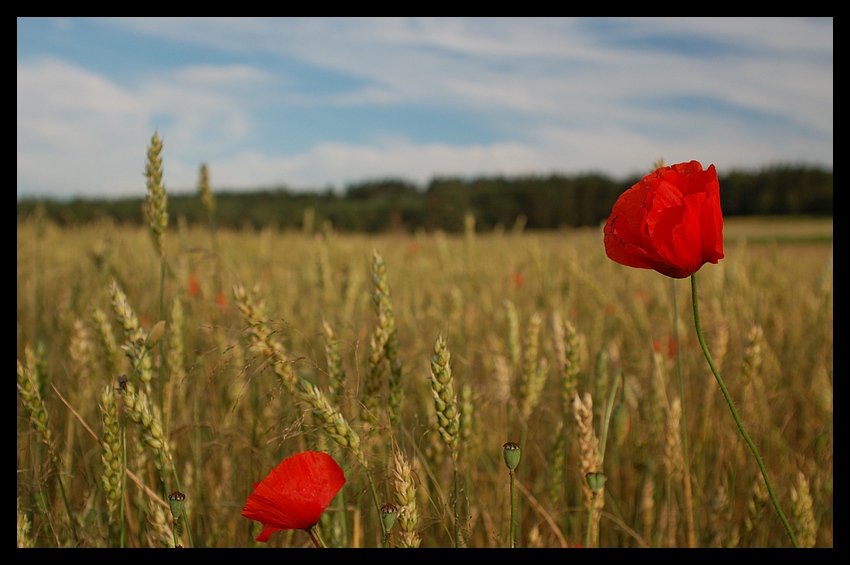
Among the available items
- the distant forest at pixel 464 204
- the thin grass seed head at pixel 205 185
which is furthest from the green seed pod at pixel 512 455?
the distant forest at pixel 464 204

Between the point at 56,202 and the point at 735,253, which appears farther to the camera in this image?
the point at 56,202

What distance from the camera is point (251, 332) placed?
0.95 meters

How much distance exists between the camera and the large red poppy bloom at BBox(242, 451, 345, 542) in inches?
28.2

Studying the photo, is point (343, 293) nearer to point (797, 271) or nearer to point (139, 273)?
point (139, 273)

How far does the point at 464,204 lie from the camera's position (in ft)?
68.7

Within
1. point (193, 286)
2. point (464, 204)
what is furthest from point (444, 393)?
point (464, 204)

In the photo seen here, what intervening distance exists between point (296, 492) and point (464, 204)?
2052 centimetres

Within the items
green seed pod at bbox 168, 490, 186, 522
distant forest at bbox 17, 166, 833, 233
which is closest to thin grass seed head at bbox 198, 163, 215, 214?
green seed pod at bbox 168, 490, 186, 522

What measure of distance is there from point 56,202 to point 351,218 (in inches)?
387

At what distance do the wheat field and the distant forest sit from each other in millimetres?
12863

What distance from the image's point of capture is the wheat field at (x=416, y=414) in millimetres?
915
